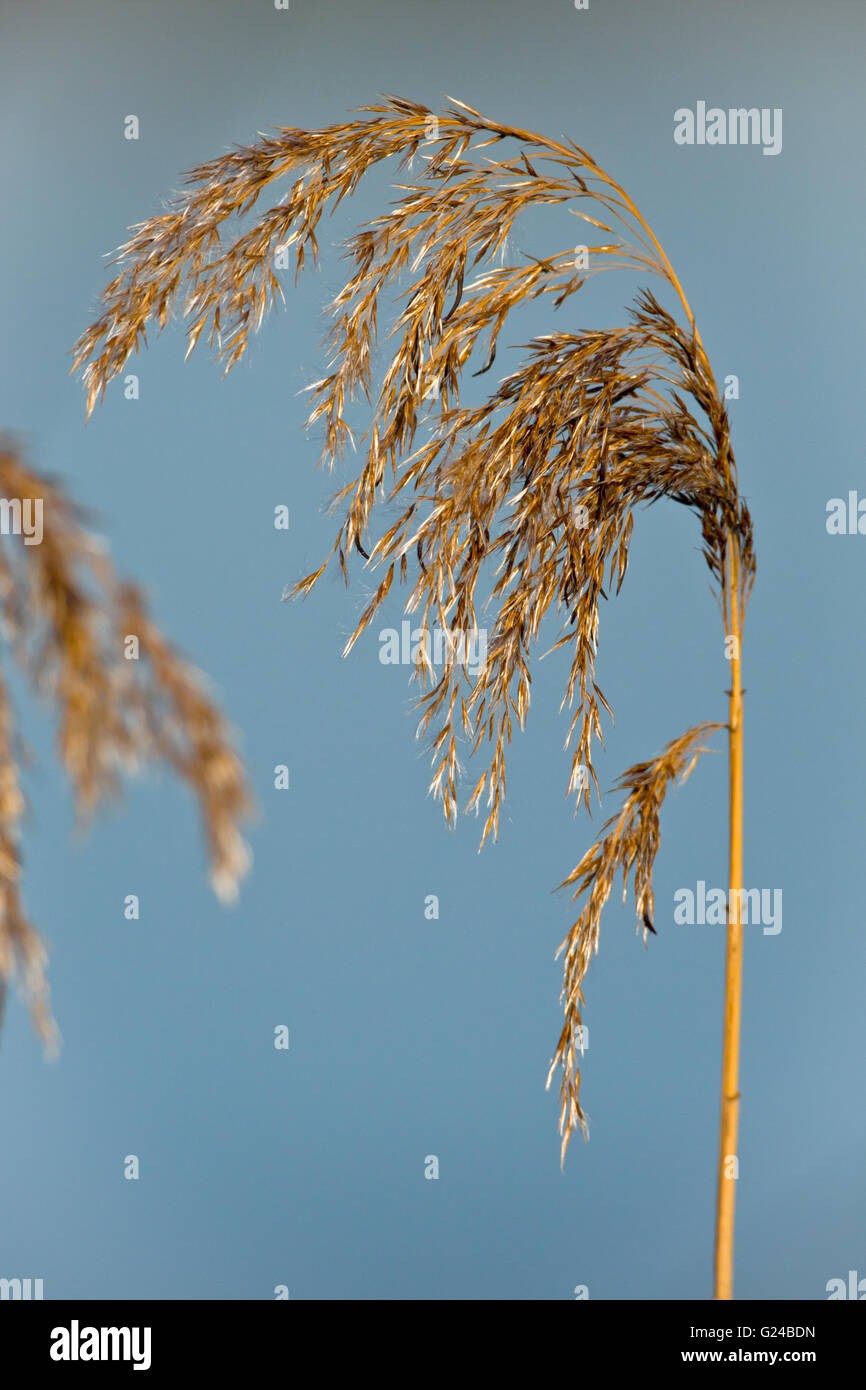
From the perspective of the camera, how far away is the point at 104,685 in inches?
42.6

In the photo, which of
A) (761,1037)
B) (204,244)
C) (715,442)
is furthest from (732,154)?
(761,1037)

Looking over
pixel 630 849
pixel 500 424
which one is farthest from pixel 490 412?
pixel 630 849

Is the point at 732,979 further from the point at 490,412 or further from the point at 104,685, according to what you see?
the point at 104,685

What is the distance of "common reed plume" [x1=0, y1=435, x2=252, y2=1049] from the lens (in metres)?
1.08

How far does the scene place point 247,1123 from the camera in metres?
3.69

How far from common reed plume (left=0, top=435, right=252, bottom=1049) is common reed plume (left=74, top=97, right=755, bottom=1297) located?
4.09ft

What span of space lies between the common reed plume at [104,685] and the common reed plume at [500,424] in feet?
4.09

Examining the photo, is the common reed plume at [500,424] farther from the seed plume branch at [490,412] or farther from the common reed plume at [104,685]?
the common reed plume at [104,685]

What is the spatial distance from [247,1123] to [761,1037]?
5.36 feet

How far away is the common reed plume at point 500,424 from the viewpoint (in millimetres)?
2283

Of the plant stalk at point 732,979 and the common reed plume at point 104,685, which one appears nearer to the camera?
the common reed plume at point 104,685

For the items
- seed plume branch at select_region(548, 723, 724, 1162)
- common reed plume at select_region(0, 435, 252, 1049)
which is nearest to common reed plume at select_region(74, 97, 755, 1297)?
seed plume branch at select_region(548, 723, 724, 1162)

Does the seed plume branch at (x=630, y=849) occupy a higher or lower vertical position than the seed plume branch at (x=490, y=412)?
lower

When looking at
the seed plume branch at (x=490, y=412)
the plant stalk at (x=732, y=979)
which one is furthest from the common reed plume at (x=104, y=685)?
the plant stalk at (x=732, y=979)
